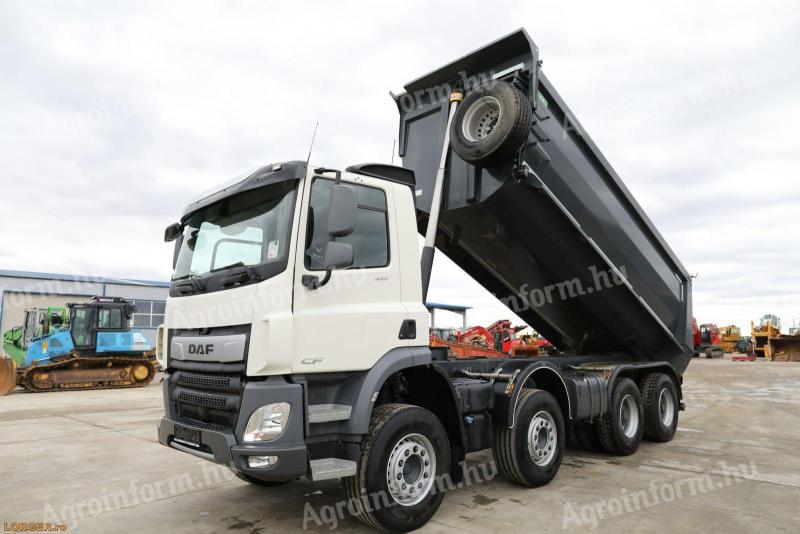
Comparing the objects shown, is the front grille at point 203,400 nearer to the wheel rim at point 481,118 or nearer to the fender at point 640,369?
the wheel rim at point 481,118

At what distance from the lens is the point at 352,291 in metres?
4.34

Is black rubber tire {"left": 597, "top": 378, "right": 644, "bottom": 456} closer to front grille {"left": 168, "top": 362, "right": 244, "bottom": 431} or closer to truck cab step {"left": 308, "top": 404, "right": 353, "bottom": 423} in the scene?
truck cab step {"left": 308, "top": 404, "right": 353, "bottom": 423}

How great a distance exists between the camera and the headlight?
377cm

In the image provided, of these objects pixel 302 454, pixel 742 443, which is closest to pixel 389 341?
pixel 302 454

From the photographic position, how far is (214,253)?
4531mm

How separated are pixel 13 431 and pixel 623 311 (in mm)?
10006

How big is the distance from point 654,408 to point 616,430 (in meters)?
1.15

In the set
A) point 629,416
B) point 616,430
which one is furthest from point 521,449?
point 629,416

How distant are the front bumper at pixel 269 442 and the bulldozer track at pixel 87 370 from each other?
1630 cm

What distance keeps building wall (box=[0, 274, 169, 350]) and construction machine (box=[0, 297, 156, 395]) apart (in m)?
9.10

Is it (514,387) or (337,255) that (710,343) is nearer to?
(514,387)

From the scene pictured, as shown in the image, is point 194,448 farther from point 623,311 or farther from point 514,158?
point 623,311

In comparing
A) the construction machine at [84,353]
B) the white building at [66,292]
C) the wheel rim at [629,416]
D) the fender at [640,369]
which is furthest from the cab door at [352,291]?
the white building at [66,292]

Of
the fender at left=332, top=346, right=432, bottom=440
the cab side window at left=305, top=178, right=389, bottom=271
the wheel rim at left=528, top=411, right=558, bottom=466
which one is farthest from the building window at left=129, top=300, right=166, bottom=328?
the fender at left=332, top=346, right=432, bottom=440
